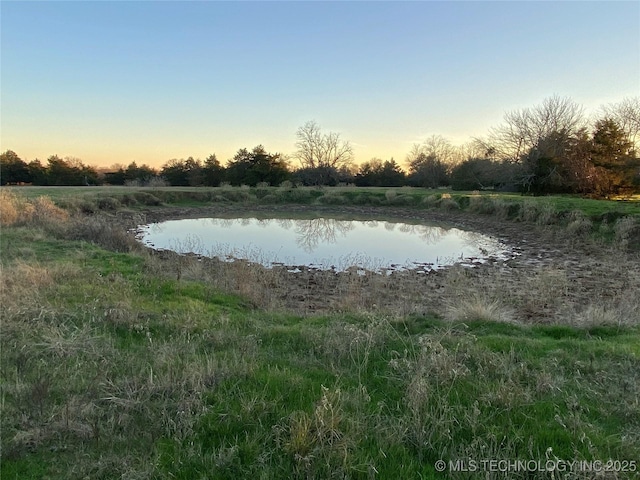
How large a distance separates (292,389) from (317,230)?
18761 millimetres

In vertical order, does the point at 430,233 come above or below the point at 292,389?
below

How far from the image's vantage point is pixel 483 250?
16.2 m

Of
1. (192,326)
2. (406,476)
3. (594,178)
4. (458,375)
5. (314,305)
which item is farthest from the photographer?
(594,178)

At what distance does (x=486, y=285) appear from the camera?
10062 mm

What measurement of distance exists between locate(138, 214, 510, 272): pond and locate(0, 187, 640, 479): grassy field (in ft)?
21.7

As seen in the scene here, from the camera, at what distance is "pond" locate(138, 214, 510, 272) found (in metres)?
13.8

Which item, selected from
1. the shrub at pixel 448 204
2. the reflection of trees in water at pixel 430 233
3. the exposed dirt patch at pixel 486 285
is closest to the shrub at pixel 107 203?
the exposed dirt patch at pixel 486 285

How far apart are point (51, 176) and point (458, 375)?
54.5 meters

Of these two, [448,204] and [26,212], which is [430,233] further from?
[26,212]

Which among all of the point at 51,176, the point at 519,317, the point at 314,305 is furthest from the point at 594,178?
the point at 51,176

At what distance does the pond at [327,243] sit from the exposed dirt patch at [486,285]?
4.28 ft

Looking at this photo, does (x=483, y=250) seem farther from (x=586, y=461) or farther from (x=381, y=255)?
(x=586, y=461)

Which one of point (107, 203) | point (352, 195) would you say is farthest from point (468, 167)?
point (107, 203)

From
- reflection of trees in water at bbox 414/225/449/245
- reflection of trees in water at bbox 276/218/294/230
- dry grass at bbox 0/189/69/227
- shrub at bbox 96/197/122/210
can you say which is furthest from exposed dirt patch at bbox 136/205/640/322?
shrub at bbox 96/197/122/210
